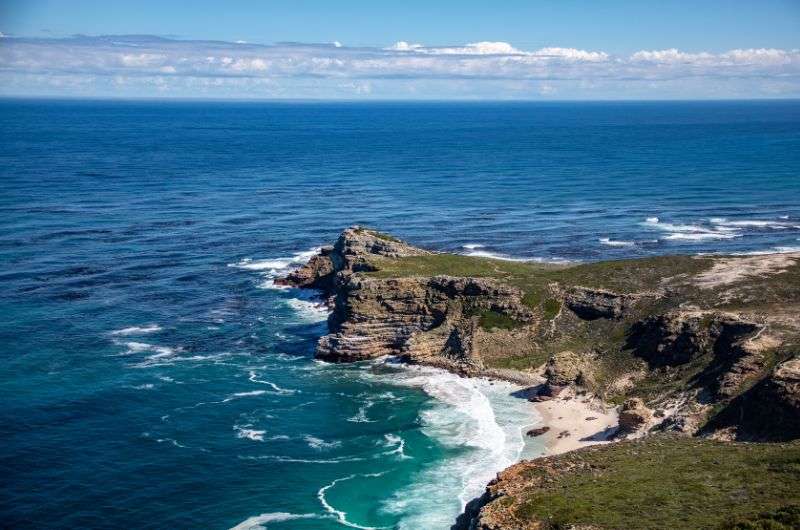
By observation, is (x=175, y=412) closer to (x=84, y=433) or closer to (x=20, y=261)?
(x=84, y=433)

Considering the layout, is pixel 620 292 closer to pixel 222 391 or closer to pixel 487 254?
pixel 487 254

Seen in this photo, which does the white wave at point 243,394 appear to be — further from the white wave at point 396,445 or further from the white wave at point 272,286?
the white wave at point 272,286

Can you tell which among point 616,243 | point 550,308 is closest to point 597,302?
point 550,308

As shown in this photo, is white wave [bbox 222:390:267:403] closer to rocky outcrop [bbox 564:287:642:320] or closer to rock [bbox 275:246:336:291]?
rocky outcrop [bbox 564:287:642:320]

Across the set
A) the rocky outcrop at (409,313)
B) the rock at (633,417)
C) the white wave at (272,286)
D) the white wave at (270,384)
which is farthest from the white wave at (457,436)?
the white wave at (272,286)

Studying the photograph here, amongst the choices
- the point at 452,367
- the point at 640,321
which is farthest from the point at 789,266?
the point at 452,367

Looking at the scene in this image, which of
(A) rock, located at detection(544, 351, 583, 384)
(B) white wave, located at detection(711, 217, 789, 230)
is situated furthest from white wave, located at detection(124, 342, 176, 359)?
(B) white wave, located at detection(711, 217, 789, 230)
